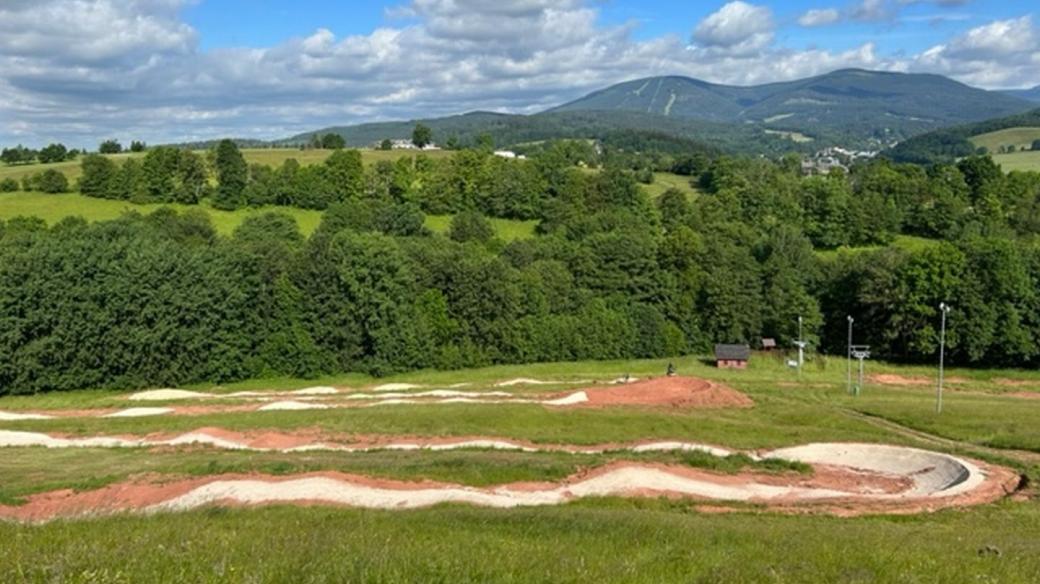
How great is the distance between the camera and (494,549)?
12.9 m

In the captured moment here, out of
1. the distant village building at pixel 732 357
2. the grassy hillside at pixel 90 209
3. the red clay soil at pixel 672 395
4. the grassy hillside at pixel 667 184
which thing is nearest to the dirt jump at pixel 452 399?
the red clay soil at pixel 672 395

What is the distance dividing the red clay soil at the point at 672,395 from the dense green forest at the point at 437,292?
23348 millimetres

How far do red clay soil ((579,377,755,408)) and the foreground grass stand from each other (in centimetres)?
2857

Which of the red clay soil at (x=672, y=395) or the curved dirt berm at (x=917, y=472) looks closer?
the curved dirt berm at (x=917, y=472)

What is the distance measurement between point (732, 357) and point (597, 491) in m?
48.1

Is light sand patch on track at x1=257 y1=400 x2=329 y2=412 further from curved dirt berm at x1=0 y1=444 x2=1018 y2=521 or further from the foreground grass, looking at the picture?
the foreground grass

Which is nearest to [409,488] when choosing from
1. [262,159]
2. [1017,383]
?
[1017,383]

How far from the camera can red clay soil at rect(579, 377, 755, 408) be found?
50.8 metres

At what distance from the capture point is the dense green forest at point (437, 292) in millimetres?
65688

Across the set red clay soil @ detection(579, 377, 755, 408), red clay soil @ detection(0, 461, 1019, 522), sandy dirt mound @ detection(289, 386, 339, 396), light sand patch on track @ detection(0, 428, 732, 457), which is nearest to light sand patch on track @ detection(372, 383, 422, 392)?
sandy dirt mound @ detection(289, 386, 339, 396)

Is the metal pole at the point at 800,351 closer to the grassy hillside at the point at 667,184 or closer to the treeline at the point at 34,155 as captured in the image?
the grassy hillside at the point at 667,184

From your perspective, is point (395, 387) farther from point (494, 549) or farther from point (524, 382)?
point (494, 549)

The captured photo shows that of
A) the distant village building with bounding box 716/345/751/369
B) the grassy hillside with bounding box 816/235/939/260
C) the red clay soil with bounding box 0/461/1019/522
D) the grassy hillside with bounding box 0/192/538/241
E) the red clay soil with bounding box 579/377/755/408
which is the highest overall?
the grassy hillside with bounding box 0/192/538/241

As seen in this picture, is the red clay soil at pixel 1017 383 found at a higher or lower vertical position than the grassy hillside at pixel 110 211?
lower
